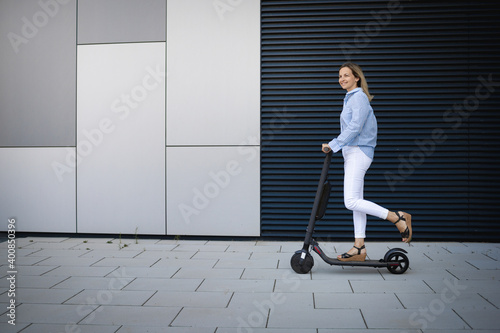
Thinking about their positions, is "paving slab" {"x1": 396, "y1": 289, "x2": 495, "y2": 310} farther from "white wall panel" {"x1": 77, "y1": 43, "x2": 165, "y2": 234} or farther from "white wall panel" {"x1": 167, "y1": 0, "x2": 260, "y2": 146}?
"white wall panel" {"x1": 77, "y1": 43, "x2": 165, "y2": 234}

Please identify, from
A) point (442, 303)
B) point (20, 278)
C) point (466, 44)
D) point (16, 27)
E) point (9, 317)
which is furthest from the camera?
point (16, 27)

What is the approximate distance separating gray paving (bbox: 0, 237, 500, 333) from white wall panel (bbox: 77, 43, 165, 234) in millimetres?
671

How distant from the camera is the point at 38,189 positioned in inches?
237

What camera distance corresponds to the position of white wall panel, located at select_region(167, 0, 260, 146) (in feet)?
18.7

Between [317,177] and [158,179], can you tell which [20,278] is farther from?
[317,177]

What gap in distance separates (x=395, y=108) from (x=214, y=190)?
7.77ft

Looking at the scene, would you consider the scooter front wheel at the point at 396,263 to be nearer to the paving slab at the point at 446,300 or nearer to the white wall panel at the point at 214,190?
the paving slab at the point at 446,300

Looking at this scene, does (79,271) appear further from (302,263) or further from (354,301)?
(354,301)

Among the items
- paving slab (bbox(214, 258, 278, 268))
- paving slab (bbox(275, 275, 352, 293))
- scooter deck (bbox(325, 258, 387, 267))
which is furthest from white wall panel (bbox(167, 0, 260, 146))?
paving slab (bbox(275, 275, 352, 293))

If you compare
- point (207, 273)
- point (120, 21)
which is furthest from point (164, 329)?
point (120, 21)

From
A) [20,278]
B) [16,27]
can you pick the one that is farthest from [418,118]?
[16,27]

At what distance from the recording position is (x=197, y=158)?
5.76 m

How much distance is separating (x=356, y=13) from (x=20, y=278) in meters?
4.52

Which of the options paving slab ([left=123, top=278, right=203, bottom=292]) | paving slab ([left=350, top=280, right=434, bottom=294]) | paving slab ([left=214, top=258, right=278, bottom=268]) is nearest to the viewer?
paving slab ([left=350, top=280, right=434, bottom=294])
